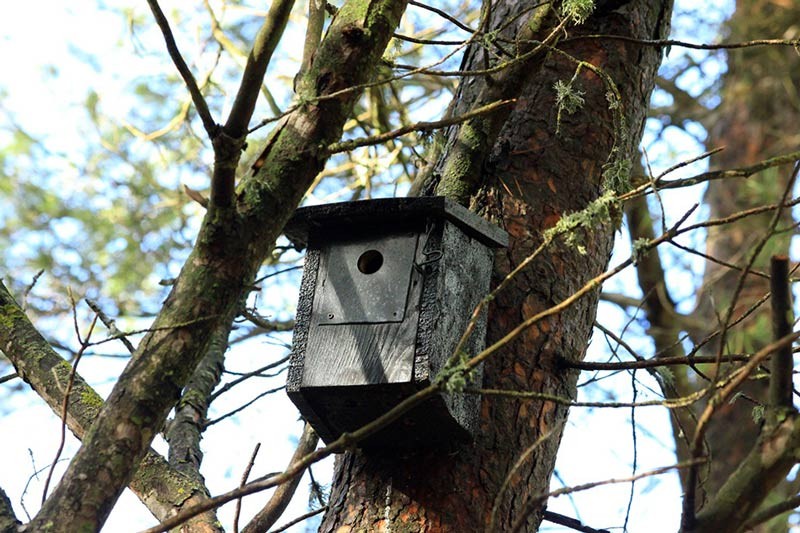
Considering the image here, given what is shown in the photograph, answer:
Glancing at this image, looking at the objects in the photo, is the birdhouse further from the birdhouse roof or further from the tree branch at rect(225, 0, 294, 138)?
the tree branch at rect(225, 0, 294, 138)

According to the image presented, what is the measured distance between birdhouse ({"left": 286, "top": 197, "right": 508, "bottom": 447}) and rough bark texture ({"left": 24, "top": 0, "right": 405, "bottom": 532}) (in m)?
0.36

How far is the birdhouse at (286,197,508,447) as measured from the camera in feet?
6.70

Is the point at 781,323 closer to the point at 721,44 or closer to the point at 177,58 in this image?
the point at 177,58

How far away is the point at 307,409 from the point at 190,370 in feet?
1.76

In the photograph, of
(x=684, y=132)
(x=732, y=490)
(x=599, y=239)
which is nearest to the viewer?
(x=732, y=490)

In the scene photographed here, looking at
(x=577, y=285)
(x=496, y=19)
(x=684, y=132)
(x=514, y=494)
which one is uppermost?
(x=684, y=132)

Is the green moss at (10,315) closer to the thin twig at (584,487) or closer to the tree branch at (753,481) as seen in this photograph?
the thin twig at (584,487)

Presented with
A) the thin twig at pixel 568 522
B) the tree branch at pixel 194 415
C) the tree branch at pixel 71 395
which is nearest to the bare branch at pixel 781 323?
the thin twig at pixel 568 522

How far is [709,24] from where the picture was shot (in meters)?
7.41

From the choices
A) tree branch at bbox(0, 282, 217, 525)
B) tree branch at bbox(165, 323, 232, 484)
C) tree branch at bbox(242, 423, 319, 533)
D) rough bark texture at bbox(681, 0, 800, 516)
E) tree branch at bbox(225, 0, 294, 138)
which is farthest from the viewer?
rough bark texture at bbox(681, 0, 800, 516)

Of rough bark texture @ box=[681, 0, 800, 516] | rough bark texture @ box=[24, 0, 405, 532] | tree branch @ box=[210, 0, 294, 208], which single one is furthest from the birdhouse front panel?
rough bark texture @ box=[681, 0, 800, 516]

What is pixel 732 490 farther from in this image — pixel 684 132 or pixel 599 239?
pixel 684 132

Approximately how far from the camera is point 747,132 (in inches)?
300

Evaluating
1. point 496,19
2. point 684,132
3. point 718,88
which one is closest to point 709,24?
point 718,88
